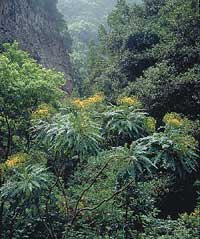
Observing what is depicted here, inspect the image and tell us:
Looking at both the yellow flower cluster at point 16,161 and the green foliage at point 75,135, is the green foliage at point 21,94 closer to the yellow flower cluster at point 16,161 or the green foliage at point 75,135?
the yellow flower cluster at point 16,161

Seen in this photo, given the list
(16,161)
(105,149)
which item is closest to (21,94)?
(16,161)

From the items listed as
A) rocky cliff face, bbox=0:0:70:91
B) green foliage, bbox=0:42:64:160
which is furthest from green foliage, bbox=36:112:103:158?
rocky cliff face, bbox=0:0:70:91

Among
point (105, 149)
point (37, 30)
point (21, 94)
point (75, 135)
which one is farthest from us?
point (37, 30)

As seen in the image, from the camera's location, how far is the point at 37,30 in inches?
923

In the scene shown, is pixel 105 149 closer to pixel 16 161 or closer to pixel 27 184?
pixel 16 161

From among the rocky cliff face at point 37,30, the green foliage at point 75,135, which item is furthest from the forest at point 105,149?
the rocky cliff face at point 37,30

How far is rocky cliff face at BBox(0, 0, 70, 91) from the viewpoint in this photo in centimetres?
1762

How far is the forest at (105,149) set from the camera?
6051 millimetres

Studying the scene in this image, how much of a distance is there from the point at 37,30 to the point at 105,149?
16.7 meters

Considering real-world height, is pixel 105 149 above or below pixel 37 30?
below

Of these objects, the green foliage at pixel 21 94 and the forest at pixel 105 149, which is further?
the green foliage at pixel 21 94

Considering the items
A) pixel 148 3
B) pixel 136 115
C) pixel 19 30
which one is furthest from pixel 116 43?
pixel 136 115

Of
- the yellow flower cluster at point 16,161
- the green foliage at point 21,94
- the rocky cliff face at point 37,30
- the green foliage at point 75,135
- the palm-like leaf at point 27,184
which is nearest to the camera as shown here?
the green foliage at point 75,135

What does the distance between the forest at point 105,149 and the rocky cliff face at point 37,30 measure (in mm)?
5974
